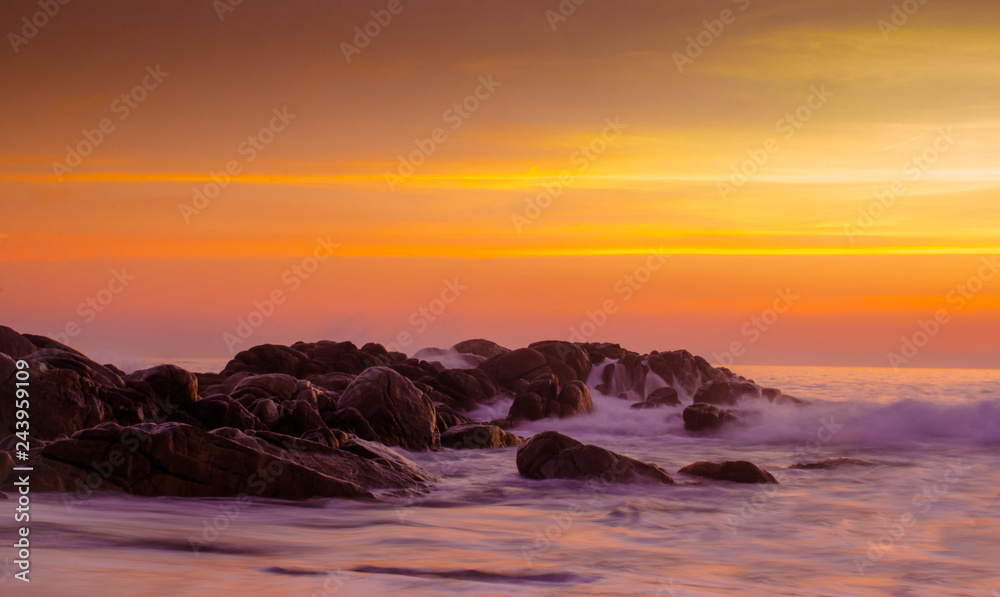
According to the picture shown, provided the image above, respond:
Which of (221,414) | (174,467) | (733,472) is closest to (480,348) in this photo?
(221,414)

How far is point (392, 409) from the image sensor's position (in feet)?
55.9

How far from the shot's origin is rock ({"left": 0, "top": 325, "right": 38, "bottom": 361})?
1670cm

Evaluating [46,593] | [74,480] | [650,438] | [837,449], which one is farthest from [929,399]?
[46,593]

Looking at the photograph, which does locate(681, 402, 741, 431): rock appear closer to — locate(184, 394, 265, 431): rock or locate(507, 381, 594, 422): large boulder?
locate(507, 381, 594, 422): large boulder

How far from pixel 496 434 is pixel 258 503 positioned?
→ 826 centimetres

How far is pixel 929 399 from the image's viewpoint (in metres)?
26.4

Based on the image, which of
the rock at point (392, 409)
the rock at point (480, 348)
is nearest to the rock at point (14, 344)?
the rock at point (392, 409)

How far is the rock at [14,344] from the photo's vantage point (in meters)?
16.7

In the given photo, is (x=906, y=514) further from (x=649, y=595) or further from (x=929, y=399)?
(x=929, y=399)

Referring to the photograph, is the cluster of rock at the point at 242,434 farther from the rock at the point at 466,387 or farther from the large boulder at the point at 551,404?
the rock at the point at 466,387
